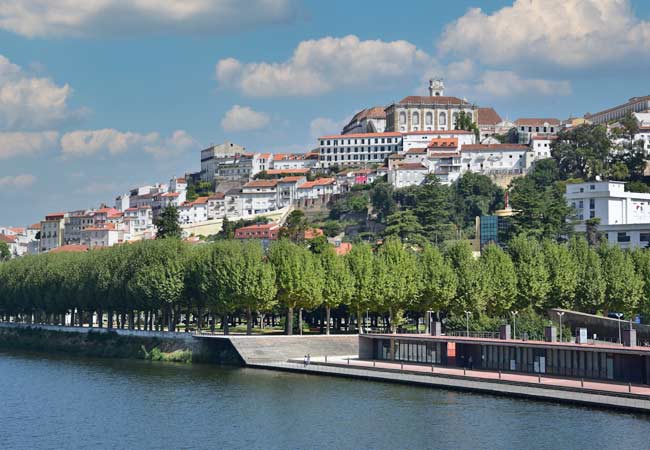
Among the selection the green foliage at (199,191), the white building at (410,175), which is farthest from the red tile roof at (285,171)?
the white building at (410,175)

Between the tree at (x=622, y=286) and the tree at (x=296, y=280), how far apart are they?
849 inches

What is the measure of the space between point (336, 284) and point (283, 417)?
29223mm

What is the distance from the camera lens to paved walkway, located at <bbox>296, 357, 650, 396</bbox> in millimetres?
50594

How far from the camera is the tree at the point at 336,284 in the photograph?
256 feet

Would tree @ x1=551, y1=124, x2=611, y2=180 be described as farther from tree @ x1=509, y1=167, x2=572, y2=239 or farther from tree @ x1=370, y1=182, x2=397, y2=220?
tree @ x1=509, y1=167, x2=572, y2=239

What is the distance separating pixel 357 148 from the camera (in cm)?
17962

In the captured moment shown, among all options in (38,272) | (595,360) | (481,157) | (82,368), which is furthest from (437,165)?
(595,360)

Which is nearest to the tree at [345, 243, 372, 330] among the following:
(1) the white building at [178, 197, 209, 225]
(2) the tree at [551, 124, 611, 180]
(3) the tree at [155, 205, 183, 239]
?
(3) the tree at [155, 205, 183, 239]

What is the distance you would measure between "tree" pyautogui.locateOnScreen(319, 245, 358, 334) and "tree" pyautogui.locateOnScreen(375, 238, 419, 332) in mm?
2229

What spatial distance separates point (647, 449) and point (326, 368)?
2713 cm

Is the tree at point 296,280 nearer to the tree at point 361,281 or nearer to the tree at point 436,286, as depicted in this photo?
the tree at point 361,281

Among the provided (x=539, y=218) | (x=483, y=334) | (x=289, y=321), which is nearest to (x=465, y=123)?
(x=539, y=218)

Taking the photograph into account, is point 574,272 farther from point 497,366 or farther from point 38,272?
point 38,272

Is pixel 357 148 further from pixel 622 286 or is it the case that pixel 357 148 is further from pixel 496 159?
pixel 622 286
